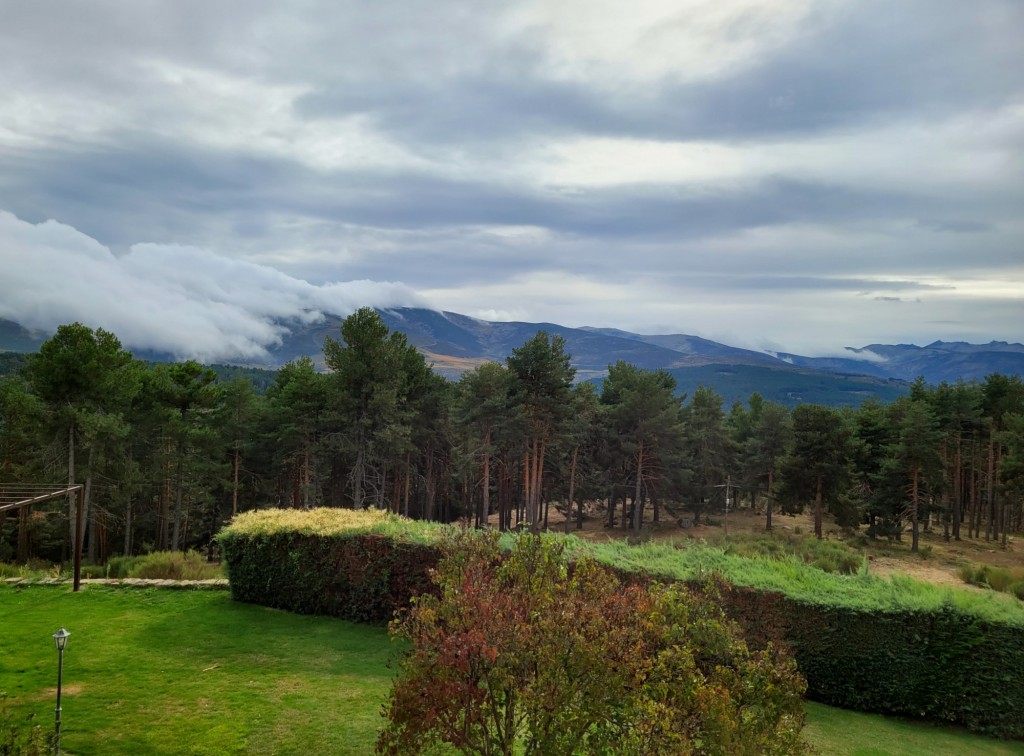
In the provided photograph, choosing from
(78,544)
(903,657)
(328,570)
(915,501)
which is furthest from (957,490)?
(78,544)

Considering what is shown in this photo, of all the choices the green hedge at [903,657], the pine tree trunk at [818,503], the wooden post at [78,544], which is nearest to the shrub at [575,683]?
the green hedge at [903,657]

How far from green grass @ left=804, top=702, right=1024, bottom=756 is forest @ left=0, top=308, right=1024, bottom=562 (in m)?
20.3

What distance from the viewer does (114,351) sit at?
78.5ft

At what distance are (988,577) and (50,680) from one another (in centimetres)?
2746

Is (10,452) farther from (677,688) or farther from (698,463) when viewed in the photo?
(698,463)

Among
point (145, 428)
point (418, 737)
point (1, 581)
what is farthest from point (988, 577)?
point (145, 428)

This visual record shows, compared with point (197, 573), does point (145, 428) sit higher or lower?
higher

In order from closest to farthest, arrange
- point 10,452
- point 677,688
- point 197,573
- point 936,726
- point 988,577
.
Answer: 1. point 677,688
2. point 936,726
3. point 197,573
4. point 988,577
5. point 10,452

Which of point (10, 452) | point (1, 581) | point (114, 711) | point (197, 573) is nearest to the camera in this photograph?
point (114, 711)

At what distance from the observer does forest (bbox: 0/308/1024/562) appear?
25469 millimetres

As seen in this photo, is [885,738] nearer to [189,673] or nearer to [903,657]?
[903,657]

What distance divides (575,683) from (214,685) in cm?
794

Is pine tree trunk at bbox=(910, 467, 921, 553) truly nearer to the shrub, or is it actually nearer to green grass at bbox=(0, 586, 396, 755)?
green grass at bbox=(0, 586, 396, 755)

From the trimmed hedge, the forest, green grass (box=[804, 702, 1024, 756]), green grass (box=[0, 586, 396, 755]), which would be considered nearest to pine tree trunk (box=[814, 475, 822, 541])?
the forest
